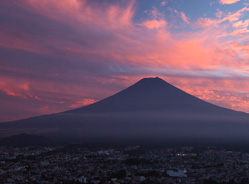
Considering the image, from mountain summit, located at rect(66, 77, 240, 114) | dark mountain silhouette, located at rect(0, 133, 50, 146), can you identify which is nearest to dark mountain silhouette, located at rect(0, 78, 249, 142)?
mountain summit, located at rect(66, 77, 240, 114)

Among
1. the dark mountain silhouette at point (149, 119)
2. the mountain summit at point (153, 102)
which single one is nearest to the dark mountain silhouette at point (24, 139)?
the dark mountain silhouette at point (149, 119)

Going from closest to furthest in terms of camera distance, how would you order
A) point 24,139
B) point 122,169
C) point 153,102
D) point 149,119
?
point 122,169, point 24,139, point 149,119, point 153,102

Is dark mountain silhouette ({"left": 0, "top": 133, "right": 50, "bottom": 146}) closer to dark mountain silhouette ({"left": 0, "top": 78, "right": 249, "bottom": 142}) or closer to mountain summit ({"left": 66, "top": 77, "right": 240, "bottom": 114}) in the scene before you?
dark mountain silhouette ({"left": 0, "top": 78, "right": 249, "bottom": 142})

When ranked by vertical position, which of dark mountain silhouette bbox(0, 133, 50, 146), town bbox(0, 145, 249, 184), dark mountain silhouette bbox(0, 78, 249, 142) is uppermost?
dark mountain silhouette bbox(0, 78, 249, 142)

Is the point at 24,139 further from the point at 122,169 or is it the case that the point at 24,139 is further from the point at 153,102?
the point at 153,102

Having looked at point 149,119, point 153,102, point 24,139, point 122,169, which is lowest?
point 122,169

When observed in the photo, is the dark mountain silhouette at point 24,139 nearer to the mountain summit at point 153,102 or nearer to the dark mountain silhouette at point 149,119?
the dark mountain silhouette at point 149,119

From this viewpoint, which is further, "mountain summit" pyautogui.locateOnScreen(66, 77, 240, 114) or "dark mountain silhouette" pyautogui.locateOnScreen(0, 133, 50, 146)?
"mountain summit" pyautogui.locateOnScreen(66, 77, 240, 114)

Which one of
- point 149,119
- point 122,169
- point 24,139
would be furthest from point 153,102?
point 122,169

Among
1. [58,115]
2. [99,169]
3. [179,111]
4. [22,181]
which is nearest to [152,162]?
[99,169]
